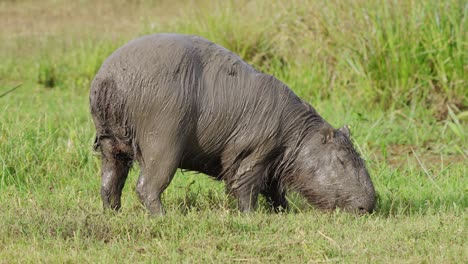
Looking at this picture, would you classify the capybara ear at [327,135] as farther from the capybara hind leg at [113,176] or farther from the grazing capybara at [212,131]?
the capybara hind leg at [113,176]

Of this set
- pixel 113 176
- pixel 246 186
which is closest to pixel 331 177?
pixel 246 186

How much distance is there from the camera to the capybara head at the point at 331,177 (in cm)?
590

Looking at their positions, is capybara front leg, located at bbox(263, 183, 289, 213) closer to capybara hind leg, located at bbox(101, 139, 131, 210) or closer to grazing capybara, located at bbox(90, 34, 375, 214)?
grazing capybara, located at bbox(90, 34, 375, 214)

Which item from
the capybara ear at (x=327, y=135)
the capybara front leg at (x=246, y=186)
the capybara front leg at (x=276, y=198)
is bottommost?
the capybara front leg at (x=276, y=198)

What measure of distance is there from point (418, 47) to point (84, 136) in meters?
3.37

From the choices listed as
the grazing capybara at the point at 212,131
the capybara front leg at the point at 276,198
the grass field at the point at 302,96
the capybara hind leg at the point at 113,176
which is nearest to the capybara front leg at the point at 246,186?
the grazing capybara at the point at 212,131

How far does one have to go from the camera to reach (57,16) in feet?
43.9

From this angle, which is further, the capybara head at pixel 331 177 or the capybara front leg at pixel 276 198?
the capybara front leg at pixel 276 198

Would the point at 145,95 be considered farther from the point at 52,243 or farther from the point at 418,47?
the point at 418,47

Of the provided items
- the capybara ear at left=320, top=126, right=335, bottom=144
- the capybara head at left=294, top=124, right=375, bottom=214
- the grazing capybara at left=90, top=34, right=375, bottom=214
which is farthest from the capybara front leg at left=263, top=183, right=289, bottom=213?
the capybara ear at left=320, top=126, right=335, bottom=144

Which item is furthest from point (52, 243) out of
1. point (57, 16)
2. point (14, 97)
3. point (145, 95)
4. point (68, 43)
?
point (57, 16)

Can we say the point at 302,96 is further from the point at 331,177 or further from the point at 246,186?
the point at 246,186

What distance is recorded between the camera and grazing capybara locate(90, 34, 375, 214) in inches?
211

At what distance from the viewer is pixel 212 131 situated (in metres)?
5.57
